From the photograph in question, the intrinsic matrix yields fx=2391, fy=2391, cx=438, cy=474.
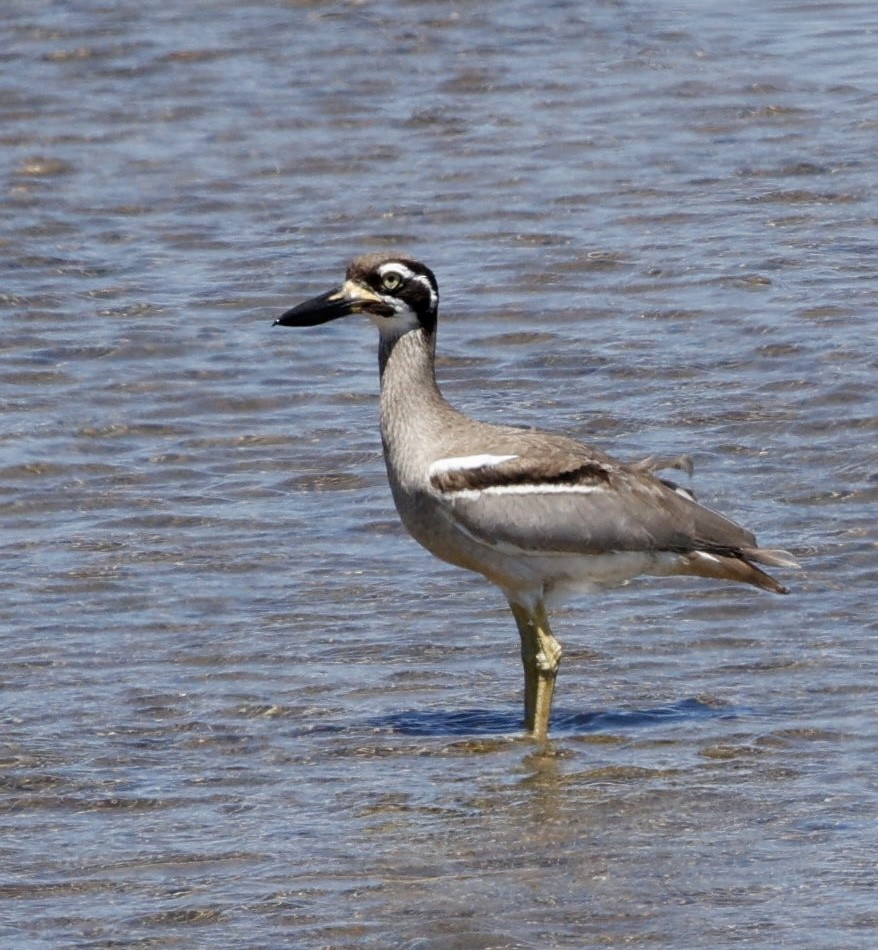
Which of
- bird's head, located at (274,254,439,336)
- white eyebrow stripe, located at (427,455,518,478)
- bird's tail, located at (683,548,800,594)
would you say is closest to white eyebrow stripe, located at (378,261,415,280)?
bird's head, located at (274,254,439,336)

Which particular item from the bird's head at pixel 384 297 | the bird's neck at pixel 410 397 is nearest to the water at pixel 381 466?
the bird's neck at pixel 410 397

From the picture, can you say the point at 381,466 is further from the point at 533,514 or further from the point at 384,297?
the point at 533,514

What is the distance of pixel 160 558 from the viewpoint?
1035 centimetres

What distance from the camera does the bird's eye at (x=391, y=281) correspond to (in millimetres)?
9156

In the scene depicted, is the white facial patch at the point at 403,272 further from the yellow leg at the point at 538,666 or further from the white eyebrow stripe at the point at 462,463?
the yellow leg at the point at 538,666

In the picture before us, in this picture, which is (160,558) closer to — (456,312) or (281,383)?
(281,383)

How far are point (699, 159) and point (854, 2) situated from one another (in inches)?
158

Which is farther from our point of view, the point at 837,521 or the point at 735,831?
the point at 837,521

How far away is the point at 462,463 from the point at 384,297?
2.69 ft

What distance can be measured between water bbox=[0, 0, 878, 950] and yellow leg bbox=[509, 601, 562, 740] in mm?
112

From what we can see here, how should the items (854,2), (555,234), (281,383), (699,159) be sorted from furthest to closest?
(854,2) < (699,159) < (555,234) < (281,383)

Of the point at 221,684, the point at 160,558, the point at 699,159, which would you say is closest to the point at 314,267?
the point at 699,159

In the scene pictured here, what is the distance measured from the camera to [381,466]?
1135 centimetres

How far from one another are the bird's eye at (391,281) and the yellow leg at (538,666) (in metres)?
1.34
